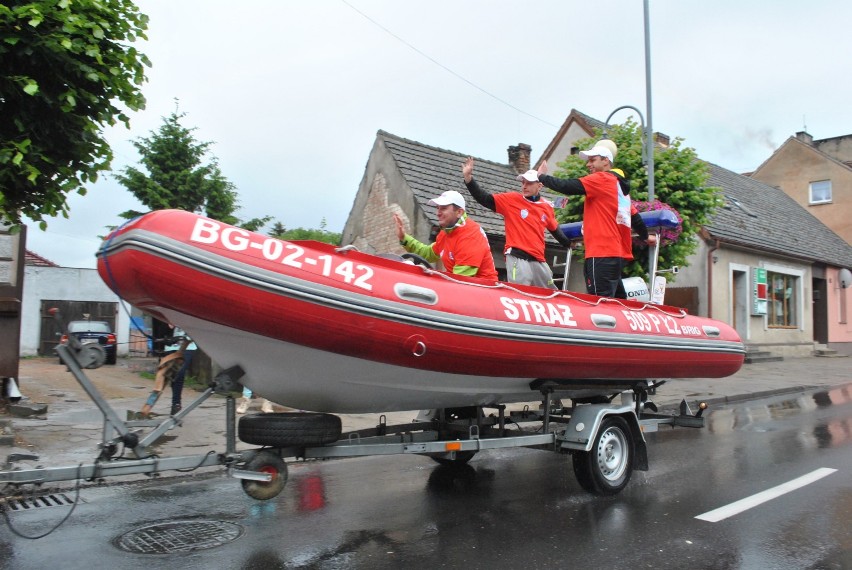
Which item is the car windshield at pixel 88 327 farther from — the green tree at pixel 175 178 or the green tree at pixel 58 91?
the green tree at pixel 58 91

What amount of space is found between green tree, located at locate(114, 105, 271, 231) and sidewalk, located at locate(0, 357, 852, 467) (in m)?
4.03

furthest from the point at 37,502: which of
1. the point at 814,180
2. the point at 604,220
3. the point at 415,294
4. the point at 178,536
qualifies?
the point at 814,180

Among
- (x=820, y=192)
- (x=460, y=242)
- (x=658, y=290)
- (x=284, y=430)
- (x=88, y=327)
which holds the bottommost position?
(x=284, y=430)

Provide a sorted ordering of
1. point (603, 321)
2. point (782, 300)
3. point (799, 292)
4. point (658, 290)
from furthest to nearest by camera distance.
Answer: point (799, 292) < point (782, 300) < point (658, 290) < point (603, 321)

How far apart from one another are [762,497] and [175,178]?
1457cm

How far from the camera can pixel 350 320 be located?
12.8 feet

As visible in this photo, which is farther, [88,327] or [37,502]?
[88,327]

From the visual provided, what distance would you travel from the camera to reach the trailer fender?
5.16 metres

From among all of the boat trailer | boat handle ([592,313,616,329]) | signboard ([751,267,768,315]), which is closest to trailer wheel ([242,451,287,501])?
the boat trailer

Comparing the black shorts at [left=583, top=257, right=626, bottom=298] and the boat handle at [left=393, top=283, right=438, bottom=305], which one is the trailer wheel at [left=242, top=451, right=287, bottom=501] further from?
the black shorts at [left=583, top=257, right=626, bottom=298]

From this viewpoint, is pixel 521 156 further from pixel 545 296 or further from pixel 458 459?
pixel 545 296

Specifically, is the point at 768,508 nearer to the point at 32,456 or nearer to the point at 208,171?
the point at 32,456

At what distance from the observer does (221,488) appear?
5605 mm

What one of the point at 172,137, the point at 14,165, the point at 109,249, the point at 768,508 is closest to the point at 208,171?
the point at 172,137
